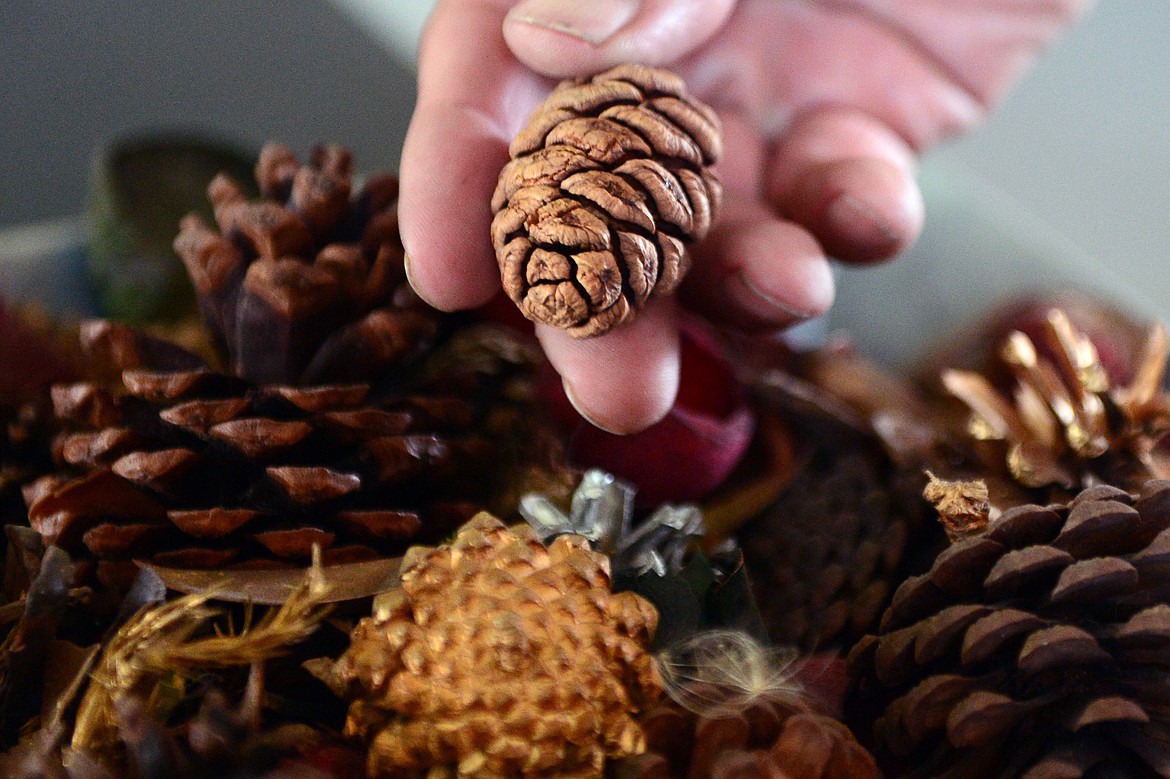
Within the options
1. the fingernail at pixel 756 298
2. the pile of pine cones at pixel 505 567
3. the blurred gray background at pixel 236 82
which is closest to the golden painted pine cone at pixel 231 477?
the pile of pine cones at pixel 505 567

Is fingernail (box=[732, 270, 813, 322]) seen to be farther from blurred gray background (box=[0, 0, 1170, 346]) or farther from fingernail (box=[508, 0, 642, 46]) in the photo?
blurred gray background (box=[0, 0, 1170, 346])

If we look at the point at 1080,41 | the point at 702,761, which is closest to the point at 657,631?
the point at 702,761

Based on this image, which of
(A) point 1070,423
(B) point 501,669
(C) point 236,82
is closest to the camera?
(B) point 501,669

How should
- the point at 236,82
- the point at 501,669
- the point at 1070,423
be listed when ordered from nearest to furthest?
1. the point at 501,669
2. the point at 1070,423
3. the point at 236,82

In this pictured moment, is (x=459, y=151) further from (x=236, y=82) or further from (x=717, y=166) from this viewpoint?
(x=236, y=82)

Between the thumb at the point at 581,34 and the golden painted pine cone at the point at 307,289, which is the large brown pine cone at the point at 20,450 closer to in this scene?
the golden painted pine cone at the point at 307,289

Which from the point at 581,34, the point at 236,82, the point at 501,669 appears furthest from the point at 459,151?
the point at 236,82

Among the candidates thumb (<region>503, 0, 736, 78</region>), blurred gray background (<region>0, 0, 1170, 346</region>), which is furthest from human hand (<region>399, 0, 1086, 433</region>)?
blurred gray background (<region>0, 0, 1170, 346</region>)
